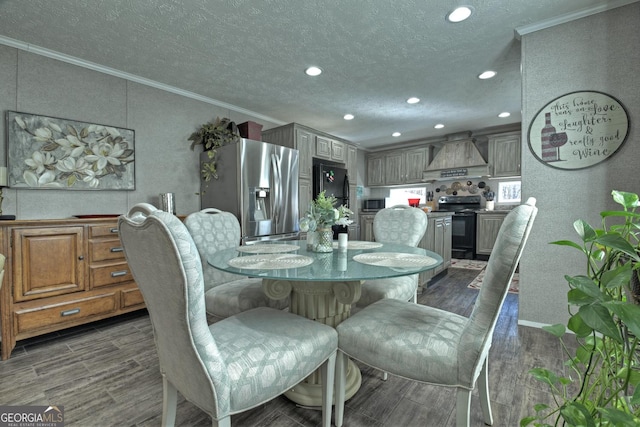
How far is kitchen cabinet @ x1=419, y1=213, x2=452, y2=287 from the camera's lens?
3346 millimetres

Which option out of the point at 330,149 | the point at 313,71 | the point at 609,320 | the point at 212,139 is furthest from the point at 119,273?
the point at 330,149

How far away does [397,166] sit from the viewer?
6.38m

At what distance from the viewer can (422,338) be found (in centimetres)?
106

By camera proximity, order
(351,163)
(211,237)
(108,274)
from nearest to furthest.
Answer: (211,237), (108,274), (351,163)

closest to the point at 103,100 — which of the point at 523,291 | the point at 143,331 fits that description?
the point at 143,331

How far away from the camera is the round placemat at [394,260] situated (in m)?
1.22

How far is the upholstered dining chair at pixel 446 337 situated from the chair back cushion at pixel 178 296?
0.56 meters

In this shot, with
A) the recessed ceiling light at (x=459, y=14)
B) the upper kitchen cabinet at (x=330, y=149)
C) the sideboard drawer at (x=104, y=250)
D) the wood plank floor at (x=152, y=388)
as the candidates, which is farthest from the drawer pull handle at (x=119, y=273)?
the recessed ceiling light at (x=459, y=14)

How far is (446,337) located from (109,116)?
134 inches

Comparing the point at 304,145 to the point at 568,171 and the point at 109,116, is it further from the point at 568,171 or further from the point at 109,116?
the point at 568,171

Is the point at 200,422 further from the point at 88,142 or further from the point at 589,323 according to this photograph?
the point at 88,142

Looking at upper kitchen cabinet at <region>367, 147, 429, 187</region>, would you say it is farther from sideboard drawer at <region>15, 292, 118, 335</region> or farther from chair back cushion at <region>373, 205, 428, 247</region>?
sideboard drawer at <region>15, 292, 118, 335</region>

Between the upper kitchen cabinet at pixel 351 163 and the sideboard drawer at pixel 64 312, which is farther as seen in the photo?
the upper kitchen cabinet at pixel 351 163

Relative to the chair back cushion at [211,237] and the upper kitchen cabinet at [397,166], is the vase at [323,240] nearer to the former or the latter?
the chair back cushion at [211,237]
